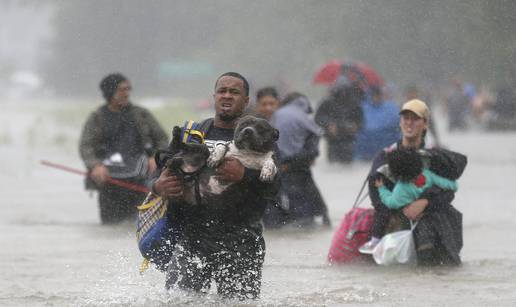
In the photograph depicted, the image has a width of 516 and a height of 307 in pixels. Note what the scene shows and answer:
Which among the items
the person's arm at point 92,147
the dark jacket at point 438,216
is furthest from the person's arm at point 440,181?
the person's arm at point 92,147

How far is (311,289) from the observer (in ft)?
29.6

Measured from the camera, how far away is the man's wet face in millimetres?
7188

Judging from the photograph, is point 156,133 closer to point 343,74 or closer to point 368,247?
point 368,247

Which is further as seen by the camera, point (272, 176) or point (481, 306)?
point (481, 306)

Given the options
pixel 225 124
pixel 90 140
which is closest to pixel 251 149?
pixel 225 124

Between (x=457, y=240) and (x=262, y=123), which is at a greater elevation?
(x=262, y=123)

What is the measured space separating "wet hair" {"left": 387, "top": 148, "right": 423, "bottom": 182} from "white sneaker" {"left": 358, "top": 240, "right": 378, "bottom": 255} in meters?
0.65

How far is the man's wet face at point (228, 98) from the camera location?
7.19 meters

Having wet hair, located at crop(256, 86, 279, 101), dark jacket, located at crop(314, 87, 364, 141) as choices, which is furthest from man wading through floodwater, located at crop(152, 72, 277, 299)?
dark jacket, located at crop(314, 87, 364, 141)

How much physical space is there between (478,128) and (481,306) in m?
33.4

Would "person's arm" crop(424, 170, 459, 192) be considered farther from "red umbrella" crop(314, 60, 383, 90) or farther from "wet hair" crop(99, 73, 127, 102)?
"red umbrella" crop(314, 60, 383, 90)

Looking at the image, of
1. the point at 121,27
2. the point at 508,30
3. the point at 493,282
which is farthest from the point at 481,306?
the point at 121,27

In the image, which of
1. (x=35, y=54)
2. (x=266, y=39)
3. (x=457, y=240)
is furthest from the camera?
(x=35, y=54)

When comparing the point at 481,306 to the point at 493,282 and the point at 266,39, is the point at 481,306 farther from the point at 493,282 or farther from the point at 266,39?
the point at 266,39
